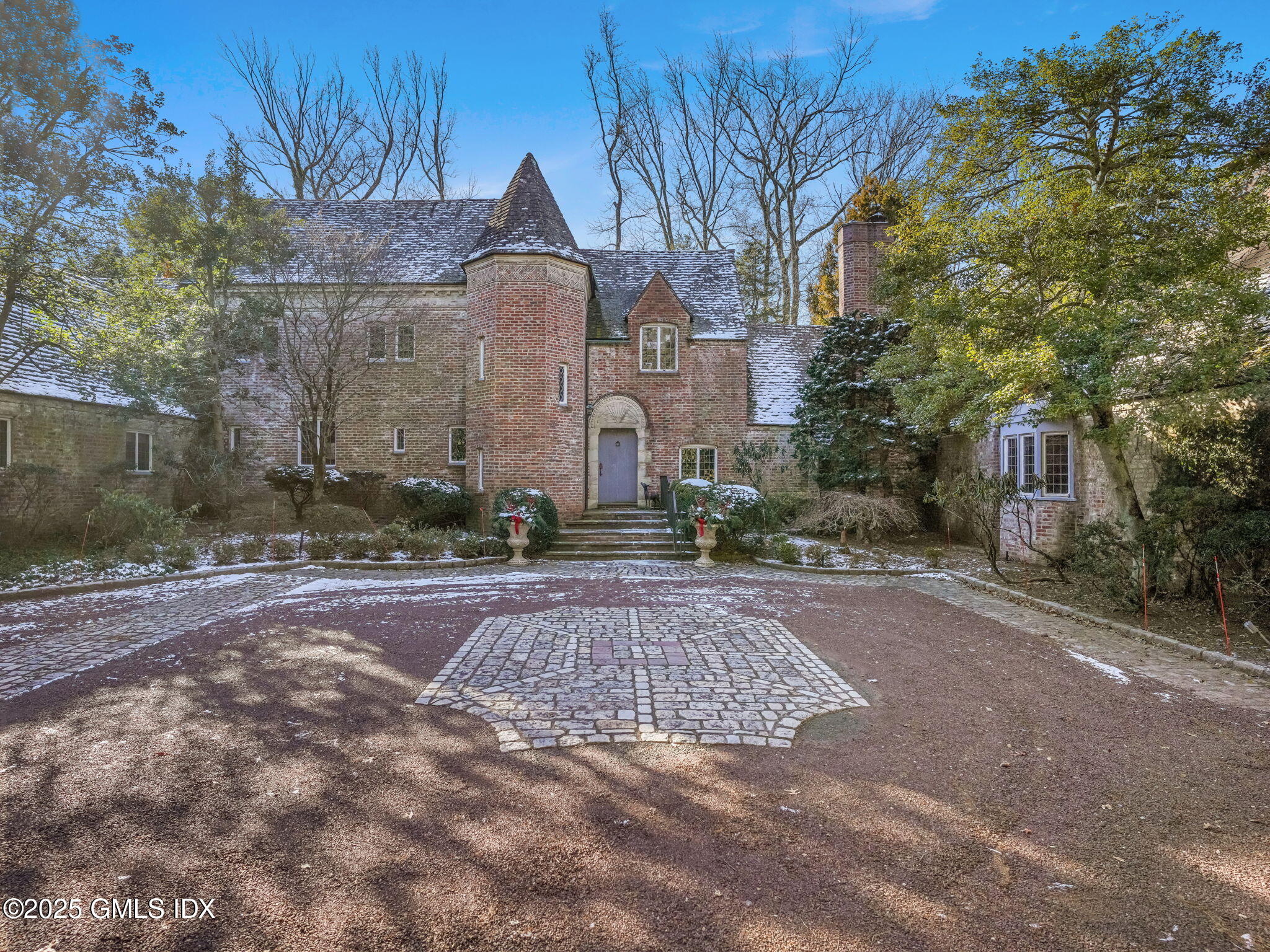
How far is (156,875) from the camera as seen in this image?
302 cm

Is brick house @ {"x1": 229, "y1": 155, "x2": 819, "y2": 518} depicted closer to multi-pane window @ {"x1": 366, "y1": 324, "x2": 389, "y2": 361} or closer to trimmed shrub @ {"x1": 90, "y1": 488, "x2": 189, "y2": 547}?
multi-pane window @ {"x1": 366, "y1": 324, "x2": 389, "y2": 361}

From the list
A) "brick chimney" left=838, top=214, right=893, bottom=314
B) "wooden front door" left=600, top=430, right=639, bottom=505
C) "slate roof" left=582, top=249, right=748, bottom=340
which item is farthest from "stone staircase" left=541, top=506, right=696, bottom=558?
"brick chimney" left=838, top=214, right=893, bottom=314

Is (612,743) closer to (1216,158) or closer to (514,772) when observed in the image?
(514,772)

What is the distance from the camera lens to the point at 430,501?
1584 cm

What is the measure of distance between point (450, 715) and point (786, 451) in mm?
15703

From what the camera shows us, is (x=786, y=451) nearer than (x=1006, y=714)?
No

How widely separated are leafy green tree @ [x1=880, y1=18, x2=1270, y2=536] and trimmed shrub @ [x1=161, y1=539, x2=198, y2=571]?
42.6 ft

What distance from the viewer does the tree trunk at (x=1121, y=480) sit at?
8719 millimetres

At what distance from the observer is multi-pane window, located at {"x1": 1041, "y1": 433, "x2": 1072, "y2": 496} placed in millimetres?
12641

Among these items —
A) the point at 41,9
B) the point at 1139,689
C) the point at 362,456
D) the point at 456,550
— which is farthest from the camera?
the point at 362,456

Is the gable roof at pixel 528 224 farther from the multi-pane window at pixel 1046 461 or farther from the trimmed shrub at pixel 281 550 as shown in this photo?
the multi-pane window at pixel 1046 461

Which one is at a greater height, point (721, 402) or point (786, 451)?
point (721, 402)

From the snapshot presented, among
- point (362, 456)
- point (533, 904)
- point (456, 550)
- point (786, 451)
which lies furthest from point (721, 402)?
point (533, 904)

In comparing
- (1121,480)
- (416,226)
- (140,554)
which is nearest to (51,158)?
(140,554)
